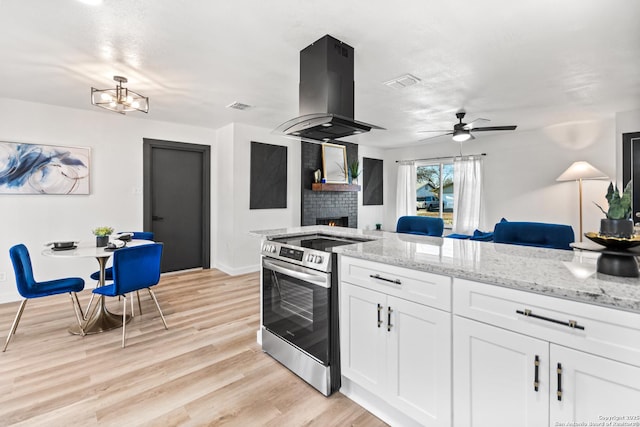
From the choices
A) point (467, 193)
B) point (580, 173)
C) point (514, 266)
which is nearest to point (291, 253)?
point (514, 266)

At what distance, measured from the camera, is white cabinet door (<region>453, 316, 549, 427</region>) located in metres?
1.16

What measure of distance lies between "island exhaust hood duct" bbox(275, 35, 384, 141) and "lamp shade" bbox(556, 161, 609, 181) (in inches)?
156

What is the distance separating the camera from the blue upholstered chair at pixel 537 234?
223cm

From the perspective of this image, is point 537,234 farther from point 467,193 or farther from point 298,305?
point 467,193

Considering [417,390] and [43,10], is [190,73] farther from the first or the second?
[417,390]

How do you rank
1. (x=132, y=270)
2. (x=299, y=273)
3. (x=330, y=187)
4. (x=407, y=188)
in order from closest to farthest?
(x=299, y=273) → (x=132, y=270) → (x=330, y=187) → (x=407, y=188)

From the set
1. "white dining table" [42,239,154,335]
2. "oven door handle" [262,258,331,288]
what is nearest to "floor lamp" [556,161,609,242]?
"oven door handle" [262,258,331,288]

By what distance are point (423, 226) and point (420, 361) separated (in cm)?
194

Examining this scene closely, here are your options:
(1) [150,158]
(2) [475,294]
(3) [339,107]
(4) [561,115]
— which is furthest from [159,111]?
(4) [561,115]

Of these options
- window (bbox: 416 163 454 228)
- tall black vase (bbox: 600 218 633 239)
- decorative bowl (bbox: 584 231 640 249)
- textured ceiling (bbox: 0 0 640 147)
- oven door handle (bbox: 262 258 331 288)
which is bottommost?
oven door handle (bbox: 262 258 331 288)

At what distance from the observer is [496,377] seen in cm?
126

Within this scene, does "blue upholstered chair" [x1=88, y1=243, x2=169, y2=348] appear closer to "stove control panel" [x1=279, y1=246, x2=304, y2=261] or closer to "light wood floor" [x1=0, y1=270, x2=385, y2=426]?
"light wood floor" [x1=0, y1=270, x2=385, y2=426]

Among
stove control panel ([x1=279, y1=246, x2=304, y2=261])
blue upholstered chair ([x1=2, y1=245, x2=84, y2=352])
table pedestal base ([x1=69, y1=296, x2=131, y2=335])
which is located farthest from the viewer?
table pedestal base ([x1=69, y1=296, x2=131, y2=335])

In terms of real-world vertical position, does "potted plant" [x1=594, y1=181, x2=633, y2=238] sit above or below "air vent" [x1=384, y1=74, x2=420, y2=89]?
below
